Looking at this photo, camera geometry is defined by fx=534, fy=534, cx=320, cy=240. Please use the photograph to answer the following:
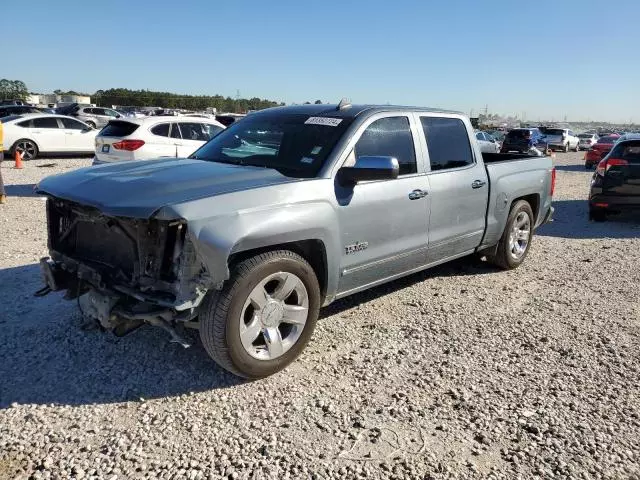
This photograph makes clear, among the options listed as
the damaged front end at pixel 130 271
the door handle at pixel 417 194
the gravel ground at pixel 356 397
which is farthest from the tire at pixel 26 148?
the door handle at pixel 417 194

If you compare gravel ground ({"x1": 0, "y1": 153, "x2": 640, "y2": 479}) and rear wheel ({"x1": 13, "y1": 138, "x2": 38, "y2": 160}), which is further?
rear wheel ({"x1": 13, "y1": 138, "x2": 38, "y2": 160})

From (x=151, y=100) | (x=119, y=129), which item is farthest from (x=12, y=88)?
(x=119, y=129)

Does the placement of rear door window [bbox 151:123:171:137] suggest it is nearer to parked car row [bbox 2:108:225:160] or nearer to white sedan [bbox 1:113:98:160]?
parked car row [bbox 2:108:225:160]

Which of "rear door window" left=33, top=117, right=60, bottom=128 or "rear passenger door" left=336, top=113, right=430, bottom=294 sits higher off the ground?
"rear door window" left=33, top=117, right=60, bottom=128

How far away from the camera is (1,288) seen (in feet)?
16.8

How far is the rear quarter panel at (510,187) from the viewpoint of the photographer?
5797 mm

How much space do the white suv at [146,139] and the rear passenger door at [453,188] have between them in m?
6.81

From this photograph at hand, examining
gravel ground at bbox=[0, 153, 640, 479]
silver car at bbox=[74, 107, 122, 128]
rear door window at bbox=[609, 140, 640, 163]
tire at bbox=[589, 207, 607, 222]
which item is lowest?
gravel ground at bbox=[0, 153, 640, 479]

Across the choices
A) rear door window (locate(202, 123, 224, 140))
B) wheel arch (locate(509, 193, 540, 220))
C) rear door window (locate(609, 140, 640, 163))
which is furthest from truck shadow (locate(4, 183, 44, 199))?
rear door window (locate(609, 140, 640, 163))

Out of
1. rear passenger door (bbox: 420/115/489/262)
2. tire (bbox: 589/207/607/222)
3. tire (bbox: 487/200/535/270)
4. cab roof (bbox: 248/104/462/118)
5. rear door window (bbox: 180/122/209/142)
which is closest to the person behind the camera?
cab roof (bbox: 248/104/462/118)

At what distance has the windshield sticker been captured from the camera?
4.37m

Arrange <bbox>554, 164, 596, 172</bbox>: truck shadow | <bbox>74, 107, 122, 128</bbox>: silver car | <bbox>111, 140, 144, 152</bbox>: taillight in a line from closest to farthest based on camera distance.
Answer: <bbox>111, 140, 144, 152</bbox>: taillight → <bbox>554, 164, 596, 172</bbox>: truck shadow → <bbox>74, 107, 122, 128</bbox>: silver car

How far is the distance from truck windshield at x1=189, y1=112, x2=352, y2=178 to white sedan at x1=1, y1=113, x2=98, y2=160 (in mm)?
14028

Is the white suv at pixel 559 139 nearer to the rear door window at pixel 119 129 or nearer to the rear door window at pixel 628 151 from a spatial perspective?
the rear door window at pixel 628 151
